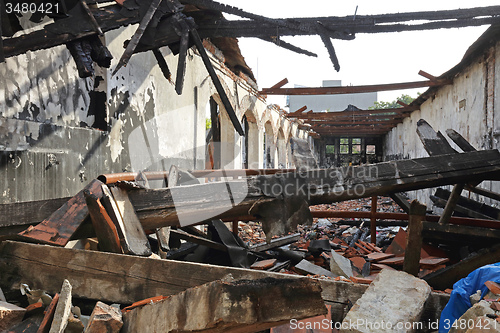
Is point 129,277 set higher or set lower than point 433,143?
lower

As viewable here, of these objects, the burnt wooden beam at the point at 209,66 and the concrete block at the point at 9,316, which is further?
the burnt wooden beam at the point at 209,66

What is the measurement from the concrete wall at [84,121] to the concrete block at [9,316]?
191cm

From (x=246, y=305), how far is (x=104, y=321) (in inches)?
29.9

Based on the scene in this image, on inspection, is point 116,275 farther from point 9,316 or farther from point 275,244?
point 275,244

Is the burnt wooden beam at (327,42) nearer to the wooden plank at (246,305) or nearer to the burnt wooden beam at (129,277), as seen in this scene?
the burnt wooden beam at (129,277)

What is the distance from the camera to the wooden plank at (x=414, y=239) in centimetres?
292

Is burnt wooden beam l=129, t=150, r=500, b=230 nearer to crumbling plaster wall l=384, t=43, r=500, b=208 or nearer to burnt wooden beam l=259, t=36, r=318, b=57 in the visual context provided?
burnt wooden beam l=259, t=36, r=318, b=57

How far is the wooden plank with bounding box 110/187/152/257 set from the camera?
2.13m

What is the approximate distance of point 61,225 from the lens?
6.98ft

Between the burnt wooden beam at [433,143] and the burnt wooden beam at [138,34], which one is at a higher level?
the burnt wooden beam at [138,34]

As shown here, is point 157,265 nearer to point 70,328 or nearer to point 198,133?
point 70,328

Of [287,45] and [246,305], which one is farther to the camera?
[287,45]

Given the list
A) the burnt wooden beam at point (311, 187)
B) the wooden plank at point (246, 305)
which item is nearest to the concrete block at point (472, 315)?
the wooden plank at point (246, 305)

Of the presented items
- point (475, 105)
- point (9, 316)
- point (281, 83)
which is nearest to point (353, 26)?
point (9, 316)
